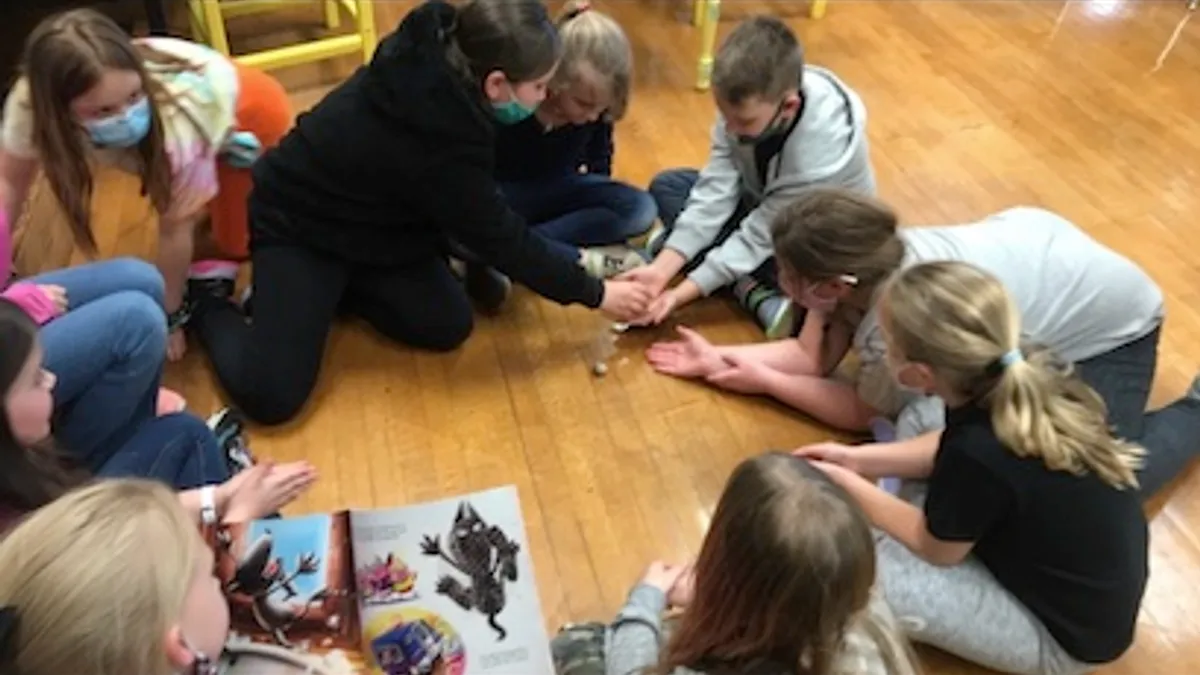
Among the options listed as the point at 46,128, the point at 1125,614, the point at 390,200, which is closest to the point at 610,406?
the point at 390,200

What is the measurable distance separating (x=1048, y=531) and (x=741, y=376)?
24.2 inches

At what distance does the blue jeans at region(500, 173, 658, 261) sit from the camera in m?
2.07

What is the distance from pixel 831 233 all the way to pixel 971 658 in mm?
578

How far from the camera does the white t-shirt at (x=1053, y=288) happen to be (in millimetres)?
1586

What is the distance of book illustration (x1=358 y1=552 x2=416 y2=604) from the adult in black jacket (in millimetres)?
A: 397

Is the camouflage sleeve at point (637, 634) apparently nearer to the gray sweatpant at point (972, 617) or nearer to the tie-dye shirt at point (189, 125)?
the gray sweatpant at point (972, 617)

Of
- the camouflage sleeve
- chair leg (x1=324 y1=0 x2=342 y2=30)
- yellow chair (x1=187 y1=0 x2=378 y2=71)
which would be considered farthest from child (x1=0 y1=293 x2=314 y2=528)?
chair leg (x1=324 y1=0 x2=342 y2=30)

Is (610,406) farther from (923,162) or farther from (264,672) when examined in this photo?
(923,162)

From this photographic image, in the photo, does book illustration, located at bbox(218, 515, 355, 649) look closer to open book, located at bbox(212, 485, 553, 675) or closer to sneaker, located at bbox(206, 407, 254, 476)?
open book, located at bbox(212, 485, 553, 675)

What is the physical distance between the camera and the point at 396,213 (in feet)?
5.93

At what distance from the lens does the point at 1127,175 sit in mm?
2350

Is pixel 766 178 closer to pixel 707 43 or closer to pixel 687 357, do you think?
pixel 687 357

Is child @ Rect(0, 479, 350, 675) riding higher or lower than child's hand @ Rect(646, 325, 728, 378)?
higher

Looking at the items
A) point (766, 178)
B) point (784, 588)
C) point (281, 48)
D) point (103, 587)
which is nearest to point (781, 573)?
point (784, 588)
